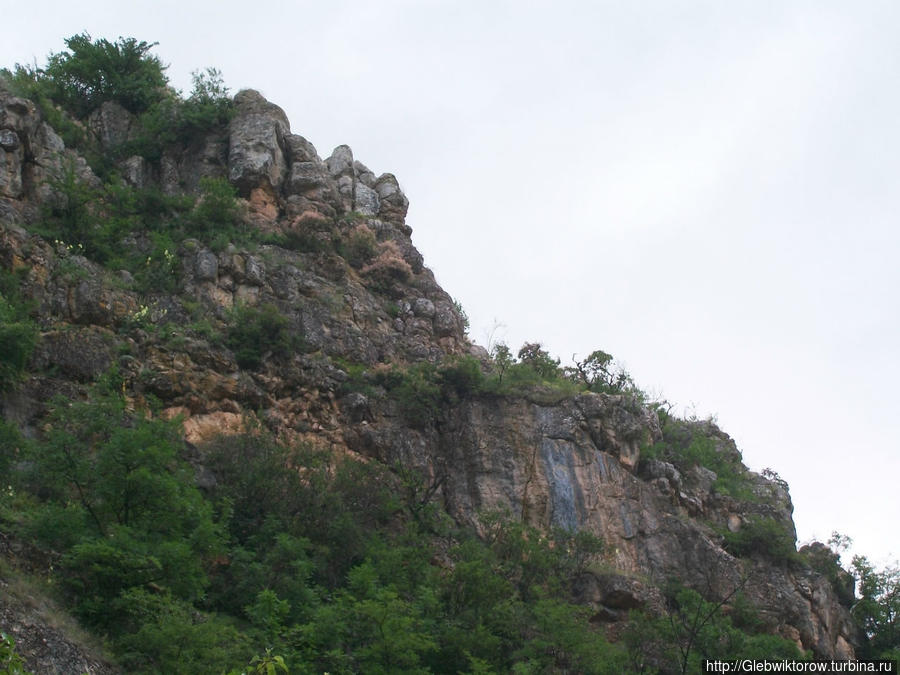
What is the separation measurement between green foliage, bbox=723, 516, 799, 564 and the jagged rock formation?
0.41 meters

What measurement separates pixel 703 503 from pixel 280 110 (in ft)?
78.8

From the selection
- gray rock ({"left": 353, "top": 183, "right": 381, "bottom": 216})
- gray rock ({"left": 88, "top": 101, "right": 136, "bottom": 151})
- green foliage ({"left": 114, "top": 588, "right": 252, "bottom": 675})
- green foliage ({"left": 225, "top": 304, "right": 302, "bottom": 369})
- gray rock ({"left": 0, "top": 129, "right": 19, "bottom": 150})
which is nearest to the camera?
green foliage ({"left": 114, "top": 588, "right": 252, "bottom": 675})

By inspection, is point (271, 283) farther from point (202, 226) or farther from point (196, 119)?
point (196, 119)

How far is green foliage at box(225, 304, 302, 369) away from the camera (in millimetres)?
29391

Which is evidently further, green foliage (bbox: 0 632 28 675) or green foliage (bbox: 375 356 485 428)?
green foliage (bbox: 375 356 485 428)

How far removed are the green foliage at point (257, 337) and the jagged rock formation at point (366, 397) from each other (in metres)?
0.36

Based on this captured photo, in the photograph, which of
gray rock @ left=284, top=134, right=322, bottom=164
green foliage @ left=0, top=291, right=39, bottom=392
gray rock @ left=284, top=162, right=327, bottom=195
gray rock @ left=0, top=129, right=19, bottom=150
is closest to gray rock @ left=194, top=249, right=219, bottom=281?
gray rock @ left=284, top=162, right=327, bottom=195

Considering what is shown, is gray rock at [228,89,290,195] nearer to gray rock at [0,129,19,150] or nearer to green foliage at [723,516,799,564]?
gray rock at [0,129,19,150]

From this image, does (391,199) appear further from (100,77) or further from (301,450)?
(301,450)

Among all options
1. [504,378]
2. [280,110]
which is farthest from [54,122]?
[504,378]

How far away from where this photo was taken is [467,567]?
22.7 metres

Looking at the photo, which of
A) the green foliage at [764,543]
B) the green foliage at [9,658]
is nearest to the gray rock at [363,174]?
the green foliage at [764,543]

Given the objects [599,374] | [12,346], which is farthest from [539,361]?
[12,346]

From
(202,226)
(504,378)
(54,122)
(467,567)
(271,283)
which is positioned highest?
(54,122)
